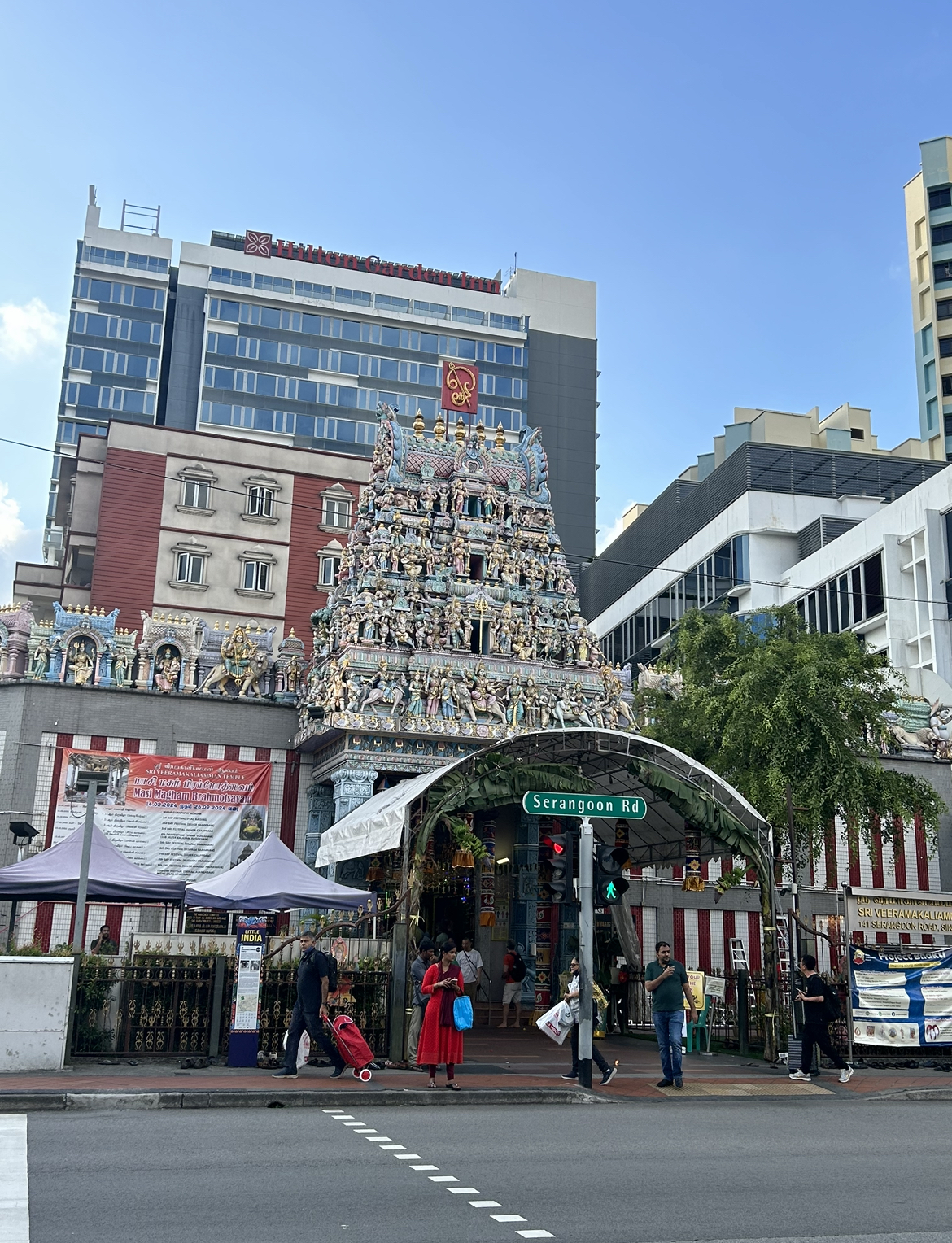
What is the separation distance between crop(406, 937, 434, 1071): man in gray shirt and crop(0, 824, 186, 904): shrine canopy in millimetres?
4388

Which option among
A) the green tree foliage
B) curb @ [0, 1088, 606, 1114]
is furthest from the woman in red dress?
the green tree foliage

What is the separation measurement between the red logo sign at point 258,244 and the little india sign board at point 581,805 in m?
68.8

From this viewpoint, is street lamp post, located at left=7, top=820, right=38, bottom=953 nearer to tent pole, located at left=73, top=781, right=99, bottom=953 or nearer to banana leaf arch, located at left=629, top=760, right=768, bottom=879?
tent pole, located at left=73, top=781, right=99, bottom=953

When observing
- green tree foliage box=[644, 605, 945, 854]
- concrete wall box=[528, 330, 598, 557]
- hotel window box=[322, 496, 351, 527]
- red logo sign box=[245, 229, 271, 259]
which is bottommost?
green tree foliage box=[644, 605, 945, 854]

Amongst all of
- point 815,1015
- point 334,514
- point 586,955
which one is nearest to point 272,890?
point 586,955

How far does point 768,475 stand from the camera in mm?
61562

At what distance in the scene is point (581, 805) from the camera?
58.2ft

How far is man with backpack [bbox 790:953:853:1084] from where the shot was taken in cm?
1883

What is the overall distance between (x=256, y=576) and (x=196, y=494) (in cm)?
385

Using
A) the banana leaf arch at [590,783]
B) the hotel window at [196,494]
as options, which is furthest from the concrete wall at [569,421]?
the banana leaf arch at [590,783]

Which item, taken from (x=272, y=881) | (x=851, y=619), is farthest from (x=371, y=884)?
(x=851, y=619)

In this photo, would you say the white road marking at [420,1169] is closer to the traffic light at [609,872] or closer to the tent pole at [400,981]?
the tent pole at [400,981]

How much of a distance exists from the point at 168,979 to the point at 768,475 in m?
49.0

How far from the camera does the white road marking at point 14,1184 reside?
7996mm
